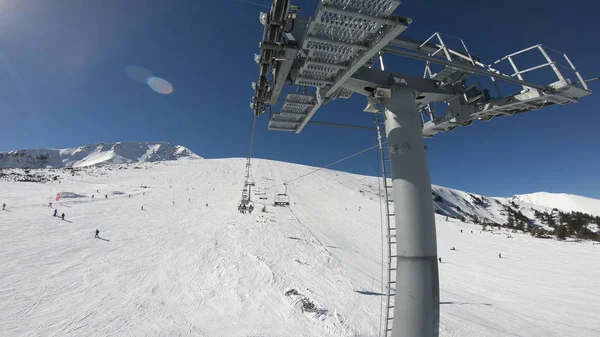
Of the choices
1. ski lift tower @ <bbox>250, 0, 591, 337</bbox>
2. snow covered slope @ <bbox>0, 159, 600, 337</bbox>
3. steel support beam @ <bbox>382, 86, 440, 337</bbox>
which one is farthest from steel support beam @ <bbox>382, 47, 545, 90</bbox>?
snow covered slope @ <bbox>0, 159, 600, 337</bbox>

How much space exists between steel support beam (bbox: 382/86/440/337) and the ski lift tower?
14 millimetres

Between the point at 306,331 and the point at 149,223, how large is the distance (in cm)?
2283

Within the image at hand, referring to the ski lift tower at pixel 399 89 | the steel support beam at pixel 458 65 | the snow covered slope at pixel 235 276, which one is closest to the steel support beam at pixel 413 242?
the ski lift tower at pixel 399 89

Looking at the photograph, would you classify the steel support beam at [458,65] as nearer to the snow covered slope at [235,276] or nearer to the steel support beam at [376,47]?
the steel support beam at [376,47]

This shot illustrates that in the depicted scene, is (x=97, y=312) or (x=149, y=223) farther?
(x=149, y=223)

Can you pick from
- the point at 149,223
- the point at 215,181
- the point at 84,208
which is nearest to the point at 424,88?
the point at 149,223

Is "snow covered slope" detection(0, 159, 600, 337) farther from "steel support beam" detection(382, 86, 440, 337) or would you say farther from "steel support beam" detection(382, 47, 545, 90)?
"steel support beam" detection(382, 47, 545, 90)

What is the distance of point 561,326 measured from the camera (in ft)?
48.9

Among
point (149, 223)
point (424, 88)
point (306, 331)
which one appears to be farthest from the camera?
point (149, 223)

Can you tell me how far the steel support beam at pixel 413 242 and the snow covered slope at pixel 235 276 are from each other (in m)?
9.25

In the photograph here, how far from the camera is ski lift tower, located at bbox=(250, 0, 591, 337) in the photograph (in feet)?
12.1

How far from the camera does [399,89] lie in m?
4.77

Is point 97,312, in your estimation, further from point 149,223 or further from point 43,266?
point 149,223

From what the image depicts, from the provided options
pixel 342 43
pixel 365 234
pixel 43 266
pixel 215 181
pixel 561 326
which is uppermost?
pixel 215 181
